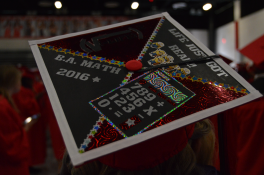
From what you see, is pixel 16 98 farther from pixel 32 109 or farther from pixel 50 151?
pixel 50 151

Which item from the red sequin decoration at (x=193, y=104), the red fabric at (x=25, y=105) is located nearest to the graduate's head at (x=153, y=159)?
the red sequin decoration at (x=193, y=104)

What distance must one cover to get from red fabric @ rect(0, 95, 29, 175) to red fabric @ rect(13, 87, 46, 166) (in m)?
1.52

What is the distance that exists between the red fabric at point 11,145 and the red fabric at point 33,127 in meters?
1.52

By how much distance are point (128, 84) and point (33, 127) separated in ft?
11.2

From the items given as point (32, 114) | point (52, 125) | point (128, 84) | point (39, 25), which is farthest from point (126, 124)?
point (39, 25)

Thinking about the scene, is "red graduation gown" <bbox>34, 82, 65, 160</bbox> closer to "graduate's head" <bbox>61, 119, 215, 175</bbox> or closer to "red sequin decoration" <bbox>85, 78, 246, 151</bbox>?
"graduate's head" <bbox>61, 119, 215, 175</bbox>

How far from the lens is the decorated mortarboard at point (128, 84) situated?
0.62 metres

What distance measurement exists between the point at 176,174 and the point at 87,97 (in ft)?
1.43

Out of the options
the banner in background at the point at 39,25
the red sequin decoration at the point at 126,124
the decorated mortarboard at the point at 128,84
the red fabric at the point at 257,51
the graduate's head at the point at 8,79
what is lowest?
the red sequin decoration at the point at 126,124

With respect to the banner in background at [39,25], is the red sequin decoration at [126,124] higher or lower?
lower

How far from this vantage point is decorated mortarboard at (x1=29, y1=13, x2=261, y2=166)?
0.62 meters

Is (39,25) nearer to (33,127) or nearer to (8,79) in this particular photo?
(33,127)

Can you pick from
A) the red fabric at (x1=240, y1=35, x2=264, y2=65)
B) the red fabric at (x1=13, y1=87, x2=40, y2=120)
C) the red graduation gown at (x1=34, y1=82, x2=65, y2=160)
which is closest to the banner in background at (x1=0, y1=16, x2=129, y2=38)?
the red graduation gown at (x1=34, y1=82, x2=65, y2=160)

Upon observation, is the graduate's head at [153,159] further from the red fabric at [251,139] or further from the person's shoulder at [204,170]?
the red fabric at [251,139]
